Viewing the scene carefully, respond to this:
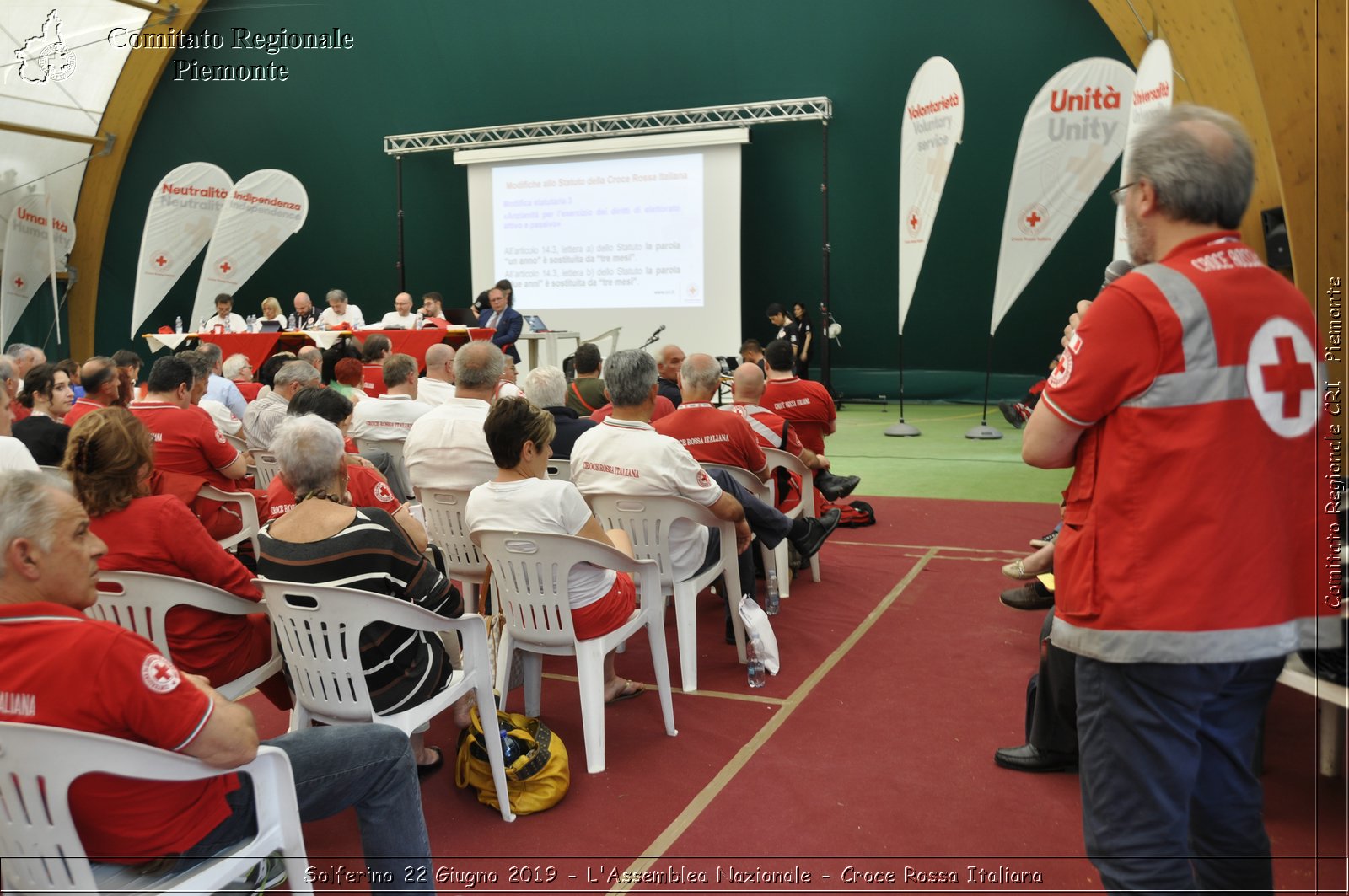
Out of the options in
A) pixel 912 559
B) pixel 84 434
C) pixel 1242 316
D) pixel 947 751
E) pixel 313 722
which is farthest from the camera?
pixel 912 559

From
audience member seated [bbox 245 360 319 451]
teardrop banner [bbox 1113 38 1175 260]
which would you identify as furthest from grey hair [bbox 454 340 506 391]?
teardrop banner [bbox 1113 38 1175 260]

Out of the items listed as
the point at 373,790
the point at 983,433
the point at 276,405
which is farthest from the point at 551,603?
the point at 983,433

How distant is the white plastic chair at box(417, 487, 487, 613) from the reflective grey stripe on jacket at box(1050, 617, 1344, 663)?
2456 millimetres

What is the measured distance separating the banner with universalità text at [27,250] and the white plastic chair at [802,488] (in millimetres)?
13241

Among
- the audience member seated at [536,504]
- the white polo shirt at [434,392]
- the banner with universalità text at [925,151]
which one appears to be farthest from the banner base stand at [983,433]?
the audience member seated at [536,504]

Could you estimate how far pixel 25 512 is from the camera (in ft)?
5.20

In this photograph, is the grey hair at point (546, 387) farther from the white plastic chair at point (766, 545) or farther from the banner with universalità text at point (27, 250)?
the banner with universalità text at point (27, 250)

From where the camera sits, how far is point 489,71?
13039 millimetres

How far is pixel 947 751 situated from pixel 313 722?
1831mm

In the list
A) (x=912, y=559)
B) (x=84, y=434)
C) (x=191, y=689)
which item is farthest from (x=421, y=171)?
(x=191, y=689)

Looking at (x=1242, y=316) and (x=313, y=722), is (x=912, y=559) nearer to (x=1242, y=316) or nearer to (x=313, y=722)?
(x=313, y=722)

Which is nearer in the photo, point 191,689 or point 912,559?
point 191,689

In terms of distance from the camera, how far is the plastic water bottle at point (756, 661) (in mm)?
3504

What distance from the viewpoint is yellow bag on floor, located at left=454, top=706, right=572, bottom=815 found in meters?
2.62
